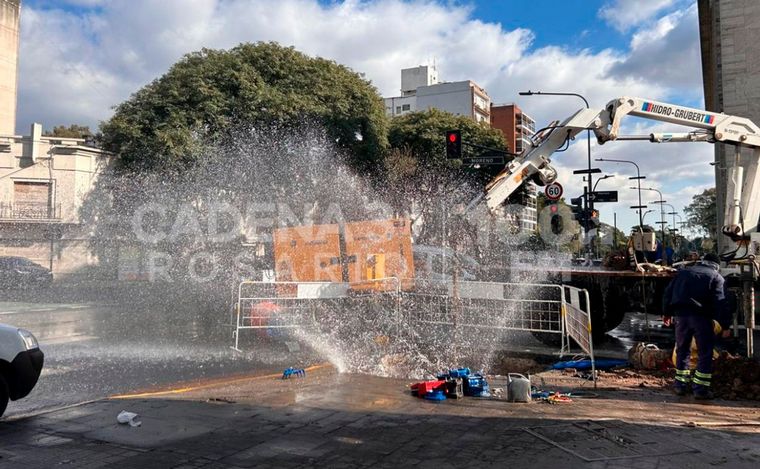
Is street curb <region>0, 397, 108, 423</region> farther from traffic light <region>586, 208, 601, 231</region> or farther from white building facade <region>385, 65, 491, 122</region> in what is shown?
white building facade <region>385, 65, 491, 122</region>

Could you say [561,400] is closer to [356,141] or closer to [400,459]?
[400,459]

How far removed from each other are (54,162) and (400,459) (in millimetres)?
32424

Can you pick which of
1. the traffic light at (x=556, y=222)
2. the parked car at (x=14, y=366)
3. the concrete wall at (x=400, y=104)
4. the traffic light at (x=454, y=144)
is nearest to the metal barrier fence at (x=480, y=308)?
the parked car at (x=14, y=366)

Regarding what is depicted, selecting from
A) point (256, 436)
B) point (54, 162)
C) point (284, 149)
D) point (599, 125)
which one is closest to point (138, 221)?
point (284, 149)

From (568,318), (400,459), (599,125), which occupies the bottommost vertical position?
(400,459)

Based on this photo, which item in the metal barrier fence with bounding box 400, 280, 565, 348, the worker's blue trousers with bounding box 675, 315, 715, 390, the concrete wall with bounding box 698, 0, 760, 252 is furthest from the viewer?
the concrete wall with bounding box 698, 0, 760, 252

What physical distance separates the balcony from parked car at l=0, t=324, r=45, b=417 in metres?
28.0

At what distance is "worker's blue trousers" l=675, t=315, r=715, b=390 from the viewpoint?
6938 millimetres

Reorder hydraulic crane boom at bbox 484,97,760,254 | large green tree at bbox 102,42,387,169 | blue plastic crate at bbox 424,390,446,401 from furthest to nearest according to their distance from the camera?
large green tree at bbox 102,42,387,169, hydraulic crane boom at bbox 484,97,760,254, blue plastic crate at bbox 424,390,446,401

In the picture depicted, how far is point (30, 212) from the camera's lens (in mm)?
30609

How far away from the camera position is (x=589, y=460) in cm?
455

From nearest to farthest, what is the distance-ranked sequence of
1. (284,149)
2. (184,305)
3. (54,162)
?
(184,305)
(284,149)
(54,162)

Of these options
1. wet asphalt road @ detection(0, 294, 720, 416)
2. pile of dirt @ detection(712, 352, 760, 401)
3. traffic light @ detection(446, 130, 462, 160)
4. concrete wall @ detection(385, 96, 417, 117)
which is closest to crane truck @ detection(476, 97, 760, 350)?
wet asphalt road @ detection(0, 294, 720, 416)

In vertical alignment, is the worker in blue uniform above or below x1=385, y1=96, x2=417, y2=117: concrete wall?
below
